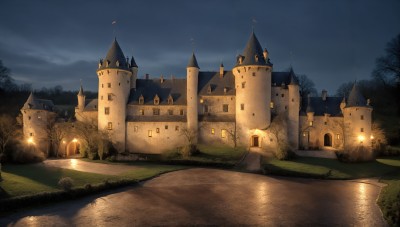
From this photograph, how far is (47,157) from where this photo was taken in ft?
167

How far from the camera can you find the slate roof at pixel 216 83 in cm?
5378

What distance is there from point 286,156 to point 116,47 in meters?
30.8

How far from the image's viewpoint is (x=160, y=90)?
5681 cm

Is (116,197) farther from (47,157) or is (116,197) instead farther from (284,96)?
(284,96)

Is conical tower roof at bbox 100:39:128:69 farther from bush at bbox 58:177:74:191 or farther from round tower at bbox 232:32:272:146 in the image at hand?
bush at bbox 58:177:74:191

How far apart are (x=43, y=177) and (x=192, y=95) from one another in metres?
26.2

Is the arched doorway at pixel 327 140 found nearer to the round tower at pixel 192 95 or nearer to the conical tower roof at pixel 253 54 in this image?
the conical tower roof at pixel 253 54

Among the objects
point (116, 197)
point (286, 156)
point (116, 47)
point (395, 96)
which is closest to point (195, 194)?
point (116, 197)

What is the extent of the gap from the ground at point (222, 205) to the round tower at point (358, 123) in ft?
57.8

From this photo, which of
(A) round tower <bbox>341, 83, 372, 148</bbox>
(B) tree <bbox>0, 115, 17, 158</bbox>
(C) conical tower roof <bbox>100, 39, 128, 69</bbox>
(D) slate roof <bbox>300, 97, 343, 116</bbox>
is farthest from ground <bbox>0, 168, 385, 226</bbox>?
(C) conical tower roof <bbox>100, 39, 128, 69</bbox>

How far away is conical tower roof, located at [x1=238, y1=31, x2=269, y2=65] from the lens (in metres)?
50.7

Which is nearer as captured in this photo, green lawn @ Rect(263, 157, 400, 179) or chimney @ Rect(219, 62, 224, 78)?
green lawn @ Rect(263, 157, 400, 179)

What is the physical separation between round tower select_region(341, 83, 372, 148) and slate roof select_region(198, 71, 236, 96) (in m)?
17.6

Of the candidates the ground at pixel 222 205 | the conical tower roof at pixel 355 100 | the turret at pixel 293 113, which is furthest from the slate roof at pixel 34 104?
the conical tower roof at pixel 355 100
